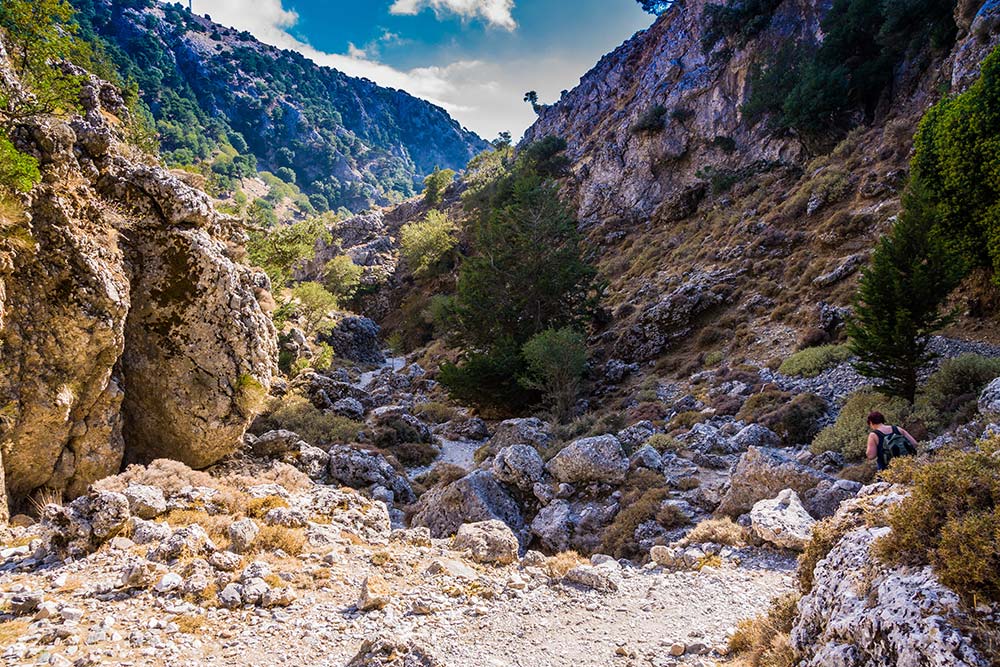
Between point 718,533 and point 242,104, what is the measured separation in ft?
615

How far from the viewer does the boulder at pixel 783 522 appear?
22.2ft

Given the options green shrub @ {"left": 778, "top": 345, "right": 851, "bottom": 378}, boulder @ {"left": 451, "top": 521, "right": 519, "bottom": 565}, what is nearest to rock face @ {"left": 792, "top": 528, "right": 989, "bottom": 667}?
boulder @ {"left": 451, "top": 521, "right": 519, "bottom": 565}

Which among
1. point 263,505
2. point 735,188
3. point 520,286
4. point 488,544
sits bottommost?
point 263,505

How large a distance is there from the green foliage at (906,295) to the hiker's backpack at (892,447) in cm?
359

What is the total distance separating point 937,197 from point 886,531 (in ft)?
50.5

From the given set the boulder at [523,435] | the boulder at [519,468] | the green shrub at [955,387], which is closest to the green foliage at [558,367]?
the boulder at [523,435]

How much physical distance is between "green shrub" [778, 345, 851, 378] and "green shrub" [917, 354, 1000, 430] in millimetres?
3684

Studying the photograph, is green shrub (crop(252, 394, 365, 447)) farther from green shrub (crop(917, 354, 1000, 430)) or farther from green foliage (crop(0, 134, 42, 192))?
green shrub (crop(917, 354, 1000, 430))

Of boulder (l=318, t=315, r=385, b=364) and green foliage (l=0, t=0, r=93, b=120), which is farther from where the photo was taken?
boulder (l=318, t=315, r=385, b=364)

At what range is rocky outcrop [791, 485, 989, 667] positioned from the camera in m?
2.52

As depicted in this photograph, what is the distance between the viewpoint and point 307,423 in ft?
53.2

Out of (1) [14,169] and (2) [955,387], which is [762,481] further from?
(1) [14,169]

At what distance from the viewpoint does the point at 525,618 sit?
5395mm

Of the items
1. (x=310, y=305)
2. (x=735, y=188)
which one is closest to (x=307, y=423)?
(x=310, y=305)
